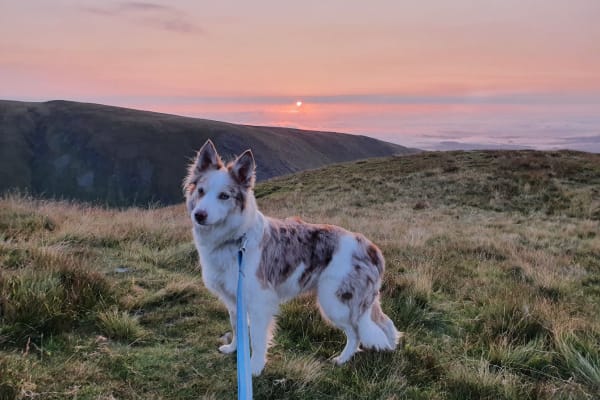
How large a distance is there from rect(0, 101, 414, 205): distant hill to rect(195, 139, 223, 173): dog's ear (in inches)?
3707

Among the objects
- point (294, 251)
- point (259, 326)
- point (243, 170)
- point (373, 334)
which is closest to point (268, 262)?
point (294, 251)

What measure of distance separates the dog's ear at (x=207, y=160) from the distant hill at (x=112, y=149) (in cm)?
9417

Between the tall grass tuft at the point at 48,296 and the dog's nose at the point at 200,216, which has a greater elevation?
the dog's nose at the point at 200,216

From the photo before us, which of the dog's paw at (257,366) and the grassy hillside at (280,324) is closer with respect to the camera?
the grassy hillside at (280,324)

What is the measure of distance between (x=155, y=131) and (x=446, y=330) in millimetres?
129744

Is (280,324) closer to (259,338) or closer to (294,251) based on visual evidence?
(259,338)

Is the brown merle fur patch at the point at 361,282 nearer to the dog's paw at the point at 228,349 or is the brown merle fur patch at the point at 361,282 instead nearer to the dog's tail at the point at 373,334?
the dog's tail at the point at 373,334

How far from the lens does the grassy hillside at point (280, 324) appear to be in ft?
12.9

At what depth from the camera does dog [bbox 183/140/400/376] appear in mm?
4270

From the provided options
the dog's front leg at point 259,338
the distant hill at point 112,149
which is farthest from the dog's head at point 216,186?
the distant hill at point 112,149

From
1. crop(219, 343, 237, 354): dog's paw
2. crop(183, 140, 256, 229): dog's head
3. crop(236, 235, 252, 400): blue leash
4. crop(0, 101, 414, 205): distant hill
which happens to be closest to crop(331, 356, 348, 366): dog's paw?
crop(219, 343, 237, 354): dog's paw

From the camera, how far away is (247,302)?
425cm

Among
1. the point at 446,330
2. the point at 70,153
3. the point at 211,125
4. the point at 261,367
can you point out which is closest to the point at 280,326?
the point at 261,367

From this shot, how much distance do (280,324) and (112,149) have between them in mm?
122508
